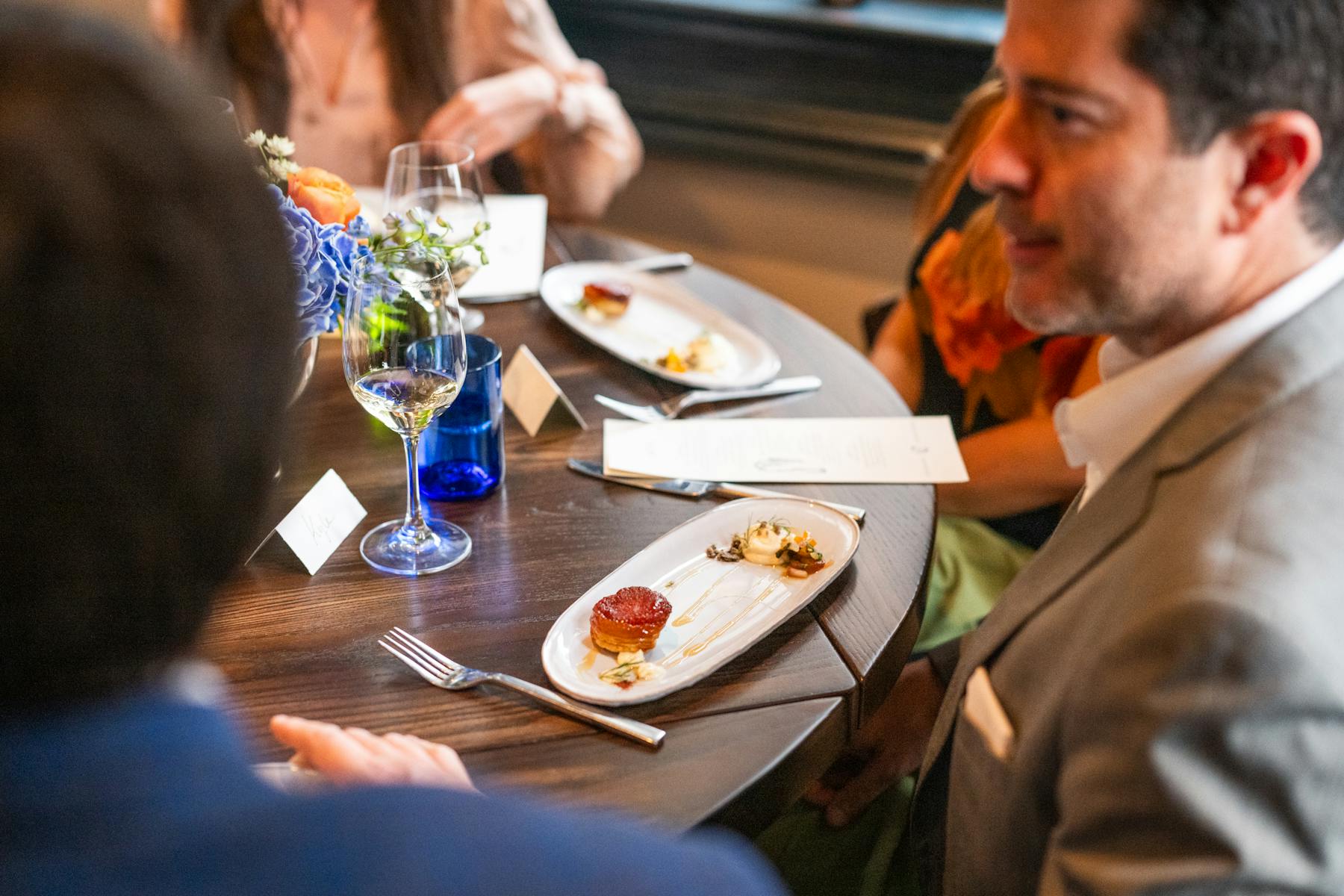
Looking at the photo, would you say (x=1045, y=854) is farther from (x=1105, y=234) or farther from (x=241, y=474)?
(x=241, y=474)

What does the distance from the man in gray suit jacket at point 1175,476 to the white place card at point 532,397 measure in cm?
57

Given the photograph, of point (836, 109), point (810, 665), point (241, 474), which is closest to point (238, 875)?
point (241, 474)

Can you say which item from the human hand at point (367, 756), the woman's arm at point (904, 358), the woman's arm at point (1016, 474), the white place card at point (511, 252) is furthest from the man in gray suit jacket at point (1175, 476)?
the woman's arm at point (904, 358)

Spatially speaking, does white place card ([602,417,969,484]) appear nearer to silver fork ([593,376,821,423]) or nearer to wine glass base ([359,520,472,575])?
silver fork ([593,376,821,423])

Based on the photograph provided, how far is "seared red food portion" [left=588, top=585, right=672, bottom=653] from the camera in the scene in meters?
0.96

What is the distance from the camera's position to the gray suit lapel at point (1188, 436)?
0.76 m

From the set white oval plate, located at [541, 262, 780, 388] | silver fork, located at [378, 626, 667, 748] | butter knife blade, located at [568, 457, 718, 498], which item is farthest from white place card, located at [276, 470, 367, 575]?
white oval plate, located at [541, 262, 780, 388]

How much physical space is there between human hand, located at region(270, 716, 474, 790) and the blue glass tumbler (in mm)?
393

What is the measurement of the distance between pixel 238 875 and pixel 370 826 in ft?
0.17

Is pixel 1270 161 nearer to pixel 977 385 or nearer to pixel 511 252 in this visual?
pixel 977 385

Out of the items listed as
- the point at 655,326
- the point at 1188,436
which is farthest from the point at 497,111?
the point at 1188,436

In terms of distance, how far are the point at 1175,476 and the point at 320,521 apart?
76cm

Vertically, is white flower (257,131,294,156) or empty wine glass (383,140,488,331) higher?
white flower (257,131,294,156)

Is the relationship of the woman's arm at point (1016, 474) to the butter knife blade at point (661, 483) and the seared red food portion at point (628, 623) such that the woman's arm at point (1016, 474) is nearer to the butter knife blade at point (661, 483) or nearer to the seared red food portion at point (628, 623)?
the butter knife blade at point (661, 483)
